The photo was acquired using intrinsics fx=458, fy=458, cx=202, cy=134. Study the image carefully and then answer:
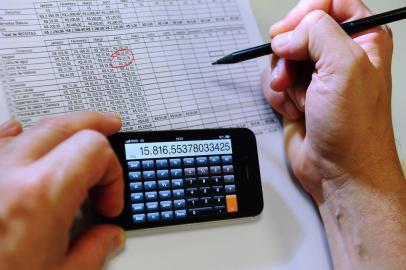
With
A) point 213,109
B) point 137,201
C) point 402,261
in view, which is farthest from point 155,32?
point 402,261

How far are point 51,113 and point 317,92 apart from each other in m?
0.30

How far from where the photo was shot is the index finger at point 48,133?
1.20 ft

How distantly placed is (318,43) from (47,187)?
0.34 metres

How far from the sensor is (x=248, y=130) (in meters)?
0.55

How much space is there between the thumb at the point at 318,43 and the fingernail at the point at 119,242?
0.28m

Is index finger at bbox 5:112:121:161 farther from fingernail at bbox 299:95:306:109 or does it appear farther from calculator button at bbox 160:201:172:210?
fingernail at bbox 299:95:306:109

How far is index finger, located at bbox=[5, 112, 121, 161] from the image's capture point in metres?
0.37

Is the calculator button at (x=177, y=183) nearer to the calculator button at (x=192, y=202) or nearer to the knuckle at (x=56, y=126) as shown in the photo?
the calculator button at (x=192, y=202)

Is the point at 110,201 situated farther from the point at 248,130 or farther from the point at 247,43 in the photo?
the point at 247,43

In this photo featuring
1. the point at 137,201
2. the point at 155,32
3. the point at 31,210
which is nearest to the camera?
the point at 31,210

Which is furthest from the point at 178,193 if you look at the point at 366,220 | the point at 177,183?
the point at 366,220

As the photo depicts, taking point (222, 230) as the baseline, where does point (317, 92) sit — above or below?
above

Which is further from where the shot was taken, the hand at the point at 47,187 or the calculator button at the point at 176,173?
the calculator button at the point at 176,173

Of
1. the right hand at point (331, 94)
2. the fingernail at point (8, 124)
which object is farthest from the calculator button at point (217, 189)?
the fingernail at point (8, 124)
